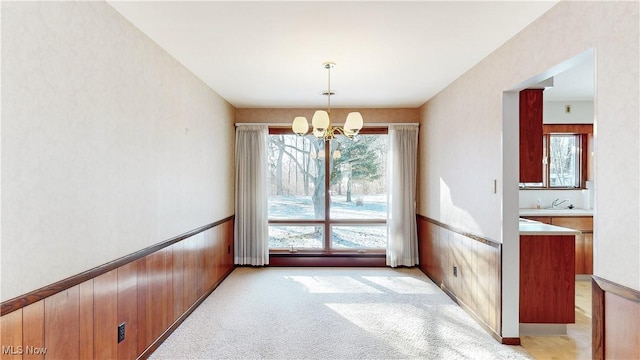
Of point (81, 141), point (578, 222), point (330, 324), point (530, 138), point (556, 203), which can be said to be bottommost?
point (330, 324)

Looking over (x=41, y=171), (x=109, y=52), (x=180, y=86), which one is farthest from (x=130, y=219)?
(x=180, y=86)

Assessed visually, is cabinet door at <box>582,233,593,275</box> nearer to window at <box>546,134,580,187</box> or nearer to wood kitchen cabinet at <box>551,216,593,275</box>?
wood kitchen cabinet at <box>551,216,593,275</box>

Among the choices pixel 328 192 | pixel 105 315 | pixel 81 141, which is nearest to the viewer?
pixel 81 141

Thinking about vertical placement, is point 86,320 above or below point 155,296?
above

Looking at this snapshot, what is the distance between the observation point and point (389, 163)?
516cm

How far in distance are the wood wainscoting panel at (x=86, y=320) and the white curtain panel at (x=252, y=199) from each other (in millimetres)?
3153

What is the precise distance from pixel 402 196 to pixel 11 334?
15.1 feet

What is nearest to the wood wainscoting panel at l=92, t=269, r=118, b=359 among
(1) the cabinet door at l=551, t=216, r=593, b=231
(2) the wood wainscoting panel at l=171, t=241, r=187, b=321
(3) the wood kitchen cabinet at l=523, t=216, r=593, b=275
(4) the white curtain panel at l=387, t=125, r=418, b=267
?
(2) the wood wainscoting panel at l=171, t=241, r=187, b=321

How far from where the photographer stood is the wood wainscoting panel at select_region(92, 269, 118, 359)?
2.01 m

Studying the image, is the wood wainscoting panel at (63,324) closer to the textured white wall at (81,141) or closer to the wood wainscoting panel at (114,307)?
the wood wainscoting panel at (114,307)

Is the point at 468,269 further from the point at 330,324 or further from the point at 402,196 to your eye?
the point at 402,196

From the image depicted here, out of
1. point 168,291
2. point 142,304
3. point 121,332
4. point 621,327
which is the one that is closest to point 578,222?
point 621,327

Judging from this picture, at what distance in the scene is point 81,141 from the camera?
73.5 inches

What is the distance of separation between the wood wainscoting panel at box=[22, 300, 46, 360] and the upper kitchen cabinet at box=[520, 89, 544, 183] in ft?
11.6
